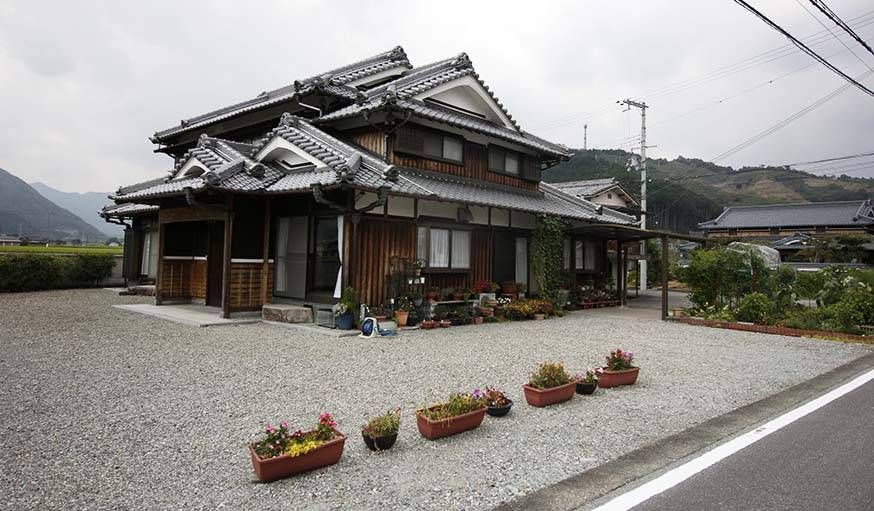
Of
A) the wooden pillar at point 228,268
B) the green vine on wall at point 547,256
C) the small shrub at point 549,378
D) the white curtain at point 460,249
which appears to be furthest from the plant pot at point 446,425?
the green vine on wall at point 547,256

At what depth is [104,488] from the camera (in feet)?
10.1

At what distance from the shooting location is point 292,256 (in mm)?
11508

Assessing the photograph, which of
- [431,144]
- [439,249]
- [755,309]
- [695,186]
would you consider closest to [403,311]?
[439,249]

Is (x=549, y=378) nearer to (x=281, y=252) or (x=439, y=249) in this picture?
(x=439, y=249)

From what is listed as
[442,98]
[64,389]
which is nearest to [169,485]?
[64,389]

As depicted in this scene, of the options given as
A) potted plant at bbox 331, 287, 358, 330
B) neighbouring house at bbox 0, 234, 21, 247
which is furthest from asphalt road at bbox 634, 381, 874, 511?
neighbouring house at bbox 0, 234, 21, 247

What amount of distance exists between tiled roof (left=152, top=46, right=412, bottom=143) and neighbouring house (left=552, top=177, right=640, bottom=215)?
14.2m

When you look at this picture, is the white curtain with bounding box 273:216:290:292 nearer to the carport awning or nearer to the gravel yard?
the gravel yard

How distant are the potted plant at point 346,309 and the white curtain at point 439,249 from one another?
8.99 ft

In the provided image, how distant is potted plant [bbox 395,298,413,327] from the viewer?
10336 millimetres

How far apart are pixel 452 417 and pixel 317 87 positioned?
10391 mm

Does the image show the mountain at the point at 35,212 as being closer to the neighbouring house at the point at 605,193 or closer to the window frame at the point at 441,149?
the neighbouring house at the point at 605,193

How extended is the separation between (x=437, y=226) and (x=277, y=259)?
4.11m

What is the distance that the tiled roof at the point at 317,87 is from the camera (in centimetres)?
1249
